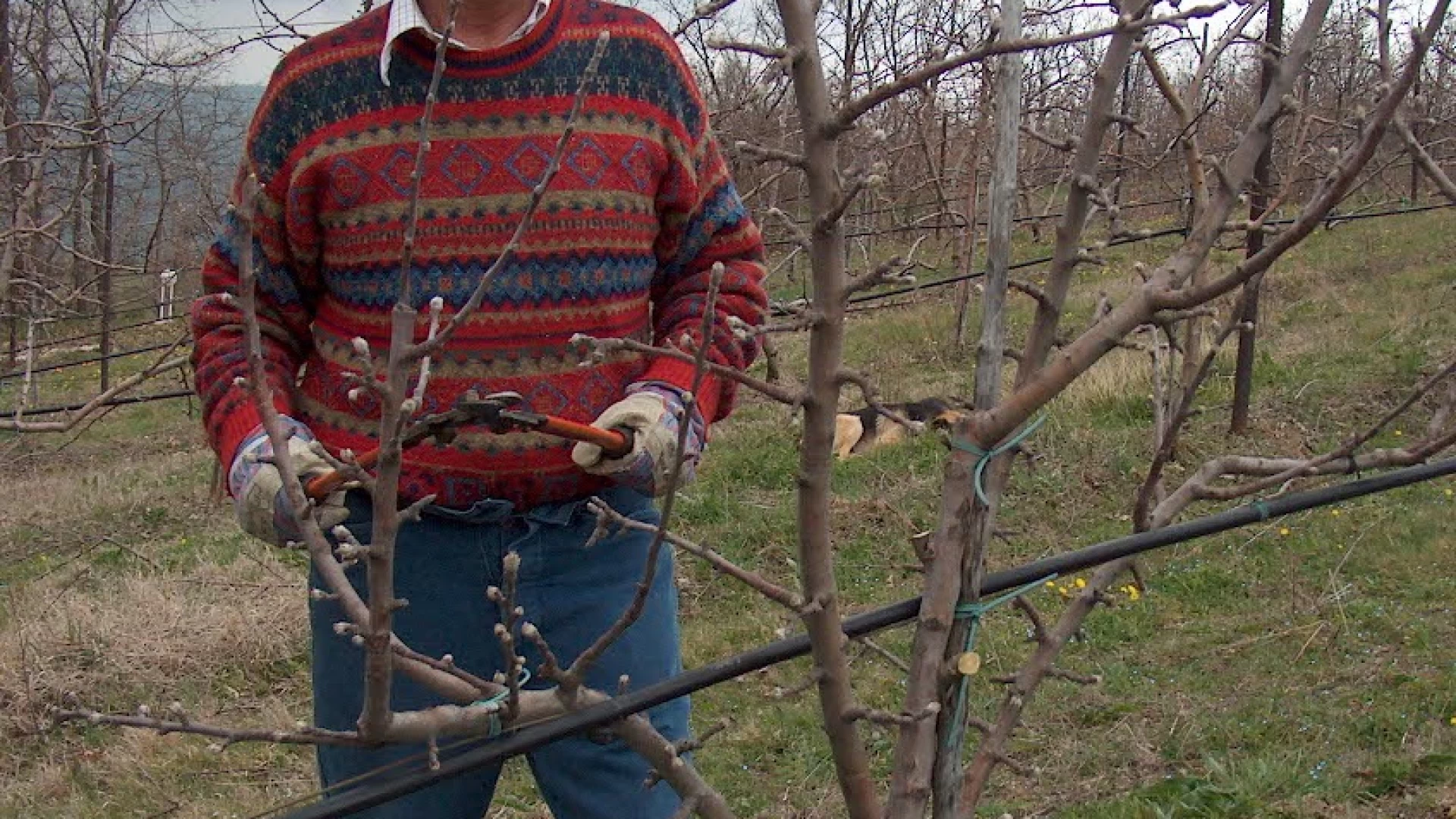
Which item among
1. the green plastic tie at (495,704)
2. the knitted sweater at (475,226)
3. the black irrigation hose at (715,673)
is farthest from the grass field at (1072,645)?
the green plastic tie at (495,704)

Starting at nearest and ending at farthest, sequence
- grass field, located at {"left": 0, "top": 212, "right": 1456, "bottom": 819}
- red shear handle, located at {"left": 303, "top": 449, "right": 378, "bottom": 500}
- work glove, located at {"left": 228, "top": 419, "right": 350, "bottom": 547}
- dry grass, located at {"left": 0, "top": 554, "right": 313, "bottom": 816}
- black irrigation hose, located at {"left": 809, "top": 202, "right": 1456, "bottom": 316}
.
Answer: red shear handle, located at {"left": 303, "top": 449, "right": 378, "bottom": 500} → black irrigation hose, located at {"left": 809, "top": 202, "right": 1456, "bottom": 316} → work glove, located at {"left": 228, "top": 419, "right": 350, "bottom": 547} → grass field, located at {"left": 0, "top": 212, "right": 1456, "bottom": 819} → dry grass, located at {"left": 0, "top": 554, "right": 313, "bottom": 816}

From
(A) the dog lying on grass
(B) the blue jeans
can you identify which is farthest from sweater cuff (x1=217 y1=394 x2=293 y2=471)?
(A) the dog lying on grass

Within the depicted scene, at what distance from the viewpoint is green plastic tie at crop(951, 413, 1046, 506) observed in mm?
1181

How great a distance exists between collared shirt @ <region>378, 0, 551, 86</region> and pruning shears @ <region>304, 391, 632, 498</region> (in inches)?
16.8

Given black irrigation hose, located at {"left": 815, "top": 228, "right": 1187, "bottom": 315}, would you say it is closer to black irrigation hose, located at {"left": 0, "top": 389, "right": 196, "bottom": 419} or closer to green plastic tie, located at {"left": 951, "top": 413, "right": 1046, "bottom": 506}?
green plastic tie, located at {"left": 951, "top": 413, "right": 1046, "bottom": 506}

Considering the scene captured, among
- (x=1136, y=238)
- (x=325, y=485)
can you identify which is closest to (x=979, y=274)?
(x=1136, y=238)

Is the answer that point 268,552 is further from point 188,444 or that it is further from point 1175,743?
point 188,444

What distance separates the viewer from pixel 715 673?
1.33m

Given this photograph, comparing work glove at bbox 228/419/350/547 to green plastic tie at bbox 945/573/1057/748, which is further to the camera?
work glove at bbox 228/419/350/547

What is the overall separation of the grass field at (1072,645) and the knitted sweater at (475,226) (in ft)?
1.52

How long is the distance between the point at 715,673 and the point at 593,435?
0.28 m

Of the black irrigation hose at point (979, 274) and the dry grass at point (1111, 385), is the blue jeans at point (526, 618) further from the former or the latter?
the dry grass at point (1111, 385)

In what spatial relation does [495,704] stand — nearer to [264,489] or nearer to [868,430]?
[264,489]

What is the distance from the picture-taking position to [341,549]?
95 cm
